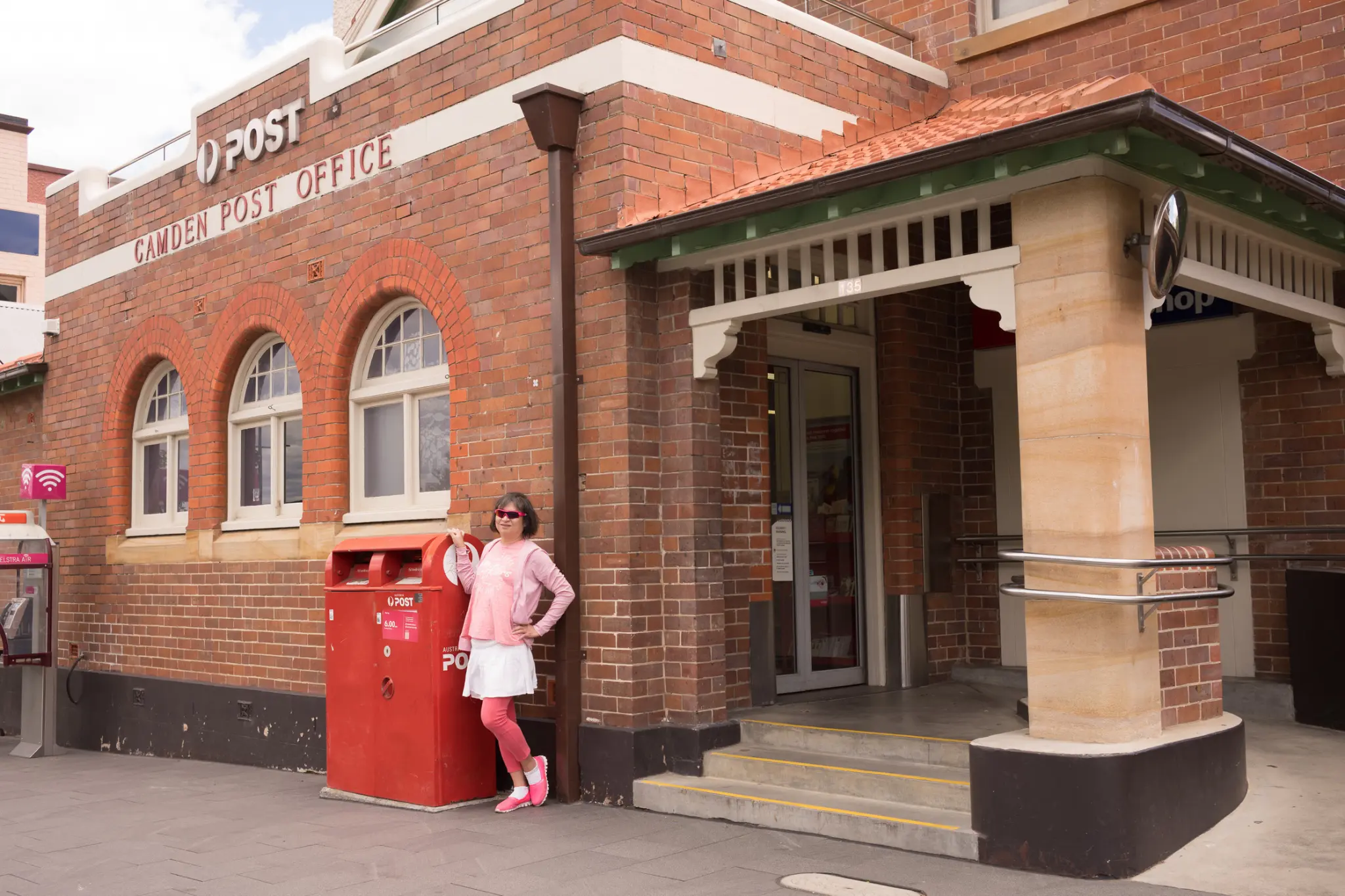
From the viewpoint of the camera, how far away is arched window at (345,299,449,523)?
962 cm

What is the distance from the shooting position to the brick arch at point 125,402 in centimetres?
1241

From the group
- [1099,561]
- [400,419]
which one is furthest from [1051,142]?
[400,419]

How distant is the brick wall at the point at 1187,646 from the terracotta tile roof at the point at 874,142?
2.31m

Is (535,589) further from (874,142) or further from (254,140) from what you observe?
(254,140)

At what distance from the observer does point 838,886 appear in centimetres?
583

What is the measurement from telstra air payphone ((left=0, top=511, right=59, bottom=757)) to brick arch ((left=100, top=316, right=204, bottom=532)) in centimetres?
72

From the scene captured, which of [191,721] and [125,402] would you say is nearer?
[191,721]

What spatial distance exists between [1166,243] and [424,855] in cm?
479

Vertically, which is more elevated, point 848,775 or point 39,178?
point 39,178

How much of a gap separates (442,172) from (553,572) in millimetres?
3283

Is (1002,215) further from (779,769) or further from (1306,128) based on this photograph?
(779,769)

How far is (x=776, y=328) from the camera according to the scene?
9242 mm

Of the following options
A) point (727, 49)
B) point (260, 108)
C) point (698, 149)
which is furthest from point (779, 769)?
point (260, 108)

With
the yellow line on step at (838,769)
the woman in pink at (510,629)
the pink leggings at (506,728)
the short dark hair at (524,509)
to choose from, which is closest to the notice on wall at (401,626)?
the woman in pink at (510,629)
